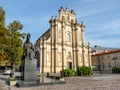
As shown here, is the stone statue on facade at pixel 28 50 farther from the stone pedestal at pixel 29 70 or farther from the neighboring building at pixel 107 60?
the neighboring building at pixel 107 60

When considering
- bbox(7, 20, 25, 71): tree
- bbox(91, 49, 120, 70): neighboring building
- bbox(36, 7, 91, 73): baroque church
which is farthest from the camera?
bbox(91, 49, 120, 70): neighboring building

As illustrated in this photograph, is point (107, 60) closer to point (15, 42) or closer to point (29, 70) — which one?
point (15, 42)

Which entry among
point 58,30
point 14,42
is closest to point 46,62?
point 58,30

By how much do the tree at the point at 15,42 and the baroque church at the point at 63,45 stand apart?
43.4 feet

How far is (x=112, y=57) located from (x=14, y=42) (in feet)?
124

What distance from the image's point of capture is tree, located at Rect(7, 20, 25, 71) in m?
27.2

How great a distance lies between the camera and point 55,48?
43719mm

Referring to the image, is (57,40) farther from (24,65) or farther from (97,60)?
(24,65)

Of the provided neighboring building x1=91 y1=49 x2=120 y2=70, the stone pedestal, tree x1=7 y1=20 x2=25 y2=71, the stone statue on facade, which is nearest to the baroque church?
neighboring building x1=91 y1=49 x2=120 y2=70

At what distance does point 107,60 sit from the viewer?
5716cm

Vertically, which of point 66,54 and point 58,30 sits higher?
point 58,30

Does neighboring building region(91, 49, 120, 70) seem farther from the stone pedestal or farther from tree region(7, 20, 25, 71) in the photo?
the stone pedestal

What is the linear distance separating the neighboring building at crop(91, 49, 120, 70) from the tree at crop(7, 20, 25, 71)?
36.0 meters

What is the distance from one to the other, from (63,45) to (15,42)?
1949 centimetres
